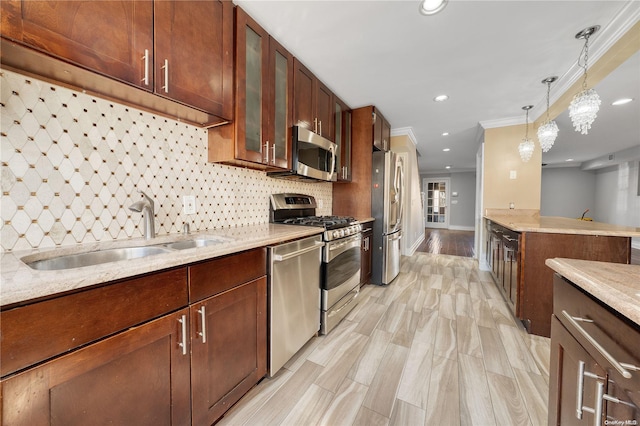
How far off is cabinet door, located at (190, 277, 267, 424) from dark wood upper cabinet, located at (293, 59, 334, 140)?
158cm

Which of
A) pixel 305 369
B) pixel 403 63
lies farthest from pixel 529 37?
pixel 305 369

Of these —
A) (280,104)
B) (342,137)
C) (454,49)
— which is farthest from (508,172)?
(280,104)

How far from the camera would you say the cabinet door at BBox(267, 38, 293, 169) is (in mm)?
1854

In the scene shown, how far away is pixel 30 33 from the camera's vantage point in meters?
0.80

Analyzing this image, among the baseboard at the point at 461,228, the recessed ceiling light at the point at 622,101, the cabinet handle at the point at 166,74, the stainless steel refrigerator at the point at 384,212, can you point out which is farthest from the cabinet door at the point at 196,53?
the baseboard at the point at 461,228

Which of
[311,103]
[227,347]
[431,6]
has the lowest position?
[227,347]

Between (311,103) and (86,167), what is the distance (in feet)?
6.01

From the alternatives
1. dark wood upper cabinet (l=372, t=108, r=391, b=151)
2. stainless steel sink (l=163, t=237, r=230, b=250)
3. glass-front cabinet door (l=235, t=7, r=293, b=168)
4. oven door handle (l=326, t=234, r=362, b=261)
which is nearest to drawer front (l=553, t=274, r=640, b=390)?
oven door handle (l=326, t=234, r=362, b=261)

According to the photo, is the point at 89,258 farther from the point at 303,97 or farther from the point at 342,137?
the point at 342,137

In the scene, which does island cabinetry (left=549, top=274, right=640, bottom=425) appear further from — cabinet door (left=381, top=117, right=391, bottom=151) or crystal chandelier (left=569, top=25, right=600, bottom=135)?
cabinet door (left=381, top=117, right=391, bottom=151)

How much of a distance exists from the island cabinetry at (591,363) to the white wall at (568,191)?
10582mm

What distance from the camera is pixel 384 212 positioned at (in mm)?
3150

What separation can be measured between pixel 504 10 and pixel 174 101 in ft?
7.15

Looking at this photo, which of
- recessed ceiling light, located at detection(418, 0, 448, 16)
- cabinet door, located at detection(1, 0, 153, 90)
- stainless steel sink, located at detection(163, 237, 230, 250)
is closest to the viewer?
cabinet door, located at detection(1, 0, 153, 90)
